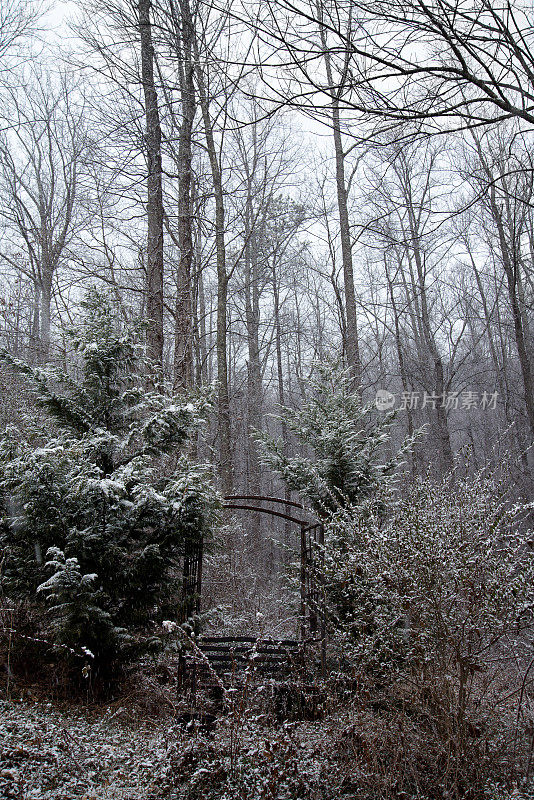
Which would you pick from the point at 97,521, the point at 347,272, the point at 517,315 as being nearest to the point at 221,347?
the point at 347,272

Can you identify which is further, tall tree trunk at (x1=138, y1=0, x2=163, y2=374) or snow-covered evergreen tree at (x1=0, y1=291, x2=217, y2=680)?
tall tree trunk at (x1=138, y1=0, x2=163, y2=374)

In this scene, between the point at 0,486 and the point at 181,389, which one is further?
the point at 181,389

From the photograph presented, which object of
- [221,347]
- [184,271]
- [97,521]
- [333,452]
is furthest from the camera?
[221,347]

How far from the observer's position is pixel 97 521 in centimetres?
461

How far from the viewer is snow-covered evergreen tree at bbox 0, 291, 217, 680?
433 cm

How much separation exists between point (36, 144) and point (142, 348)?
12.8 meters

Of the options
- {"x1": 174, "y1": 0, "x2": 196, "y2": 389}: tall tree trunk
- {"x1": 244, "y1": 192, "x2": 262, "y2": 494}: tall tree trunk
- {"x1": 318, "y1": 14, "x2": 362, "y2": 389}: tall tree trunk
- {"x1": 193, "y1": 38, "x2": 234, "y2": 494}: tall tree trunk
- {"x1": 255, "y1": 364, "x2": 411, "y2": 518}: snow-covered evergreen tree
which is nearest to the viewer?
{"x1": 255, "y1": 364, "x2": 411, "y2": 518}: snow-covered evergreen tree

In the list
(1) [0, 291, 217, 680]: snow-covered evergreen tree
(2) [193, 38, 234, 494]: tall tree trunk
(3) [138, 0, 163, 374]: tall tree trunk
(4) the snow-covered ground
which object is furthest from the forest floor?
(2) [193, 38, 234, 494]: tall tree trunk

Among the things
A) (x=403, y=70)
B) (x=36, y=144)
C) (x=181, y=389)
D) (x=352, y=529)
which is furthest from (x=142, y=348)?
(x=36, y=144)

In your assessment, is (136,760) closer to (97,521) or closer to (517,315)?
(97,521)

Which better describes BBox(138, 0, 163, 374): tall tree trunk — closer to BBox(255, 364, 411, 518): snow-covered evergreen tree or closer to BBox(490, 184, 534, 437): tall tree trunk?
BBox(255, 364, 411, 518): snow-covered evergreen tree

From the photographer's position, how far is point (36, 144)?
15148 mm

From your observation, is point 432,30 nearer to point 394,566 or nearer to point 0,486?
point 394,566

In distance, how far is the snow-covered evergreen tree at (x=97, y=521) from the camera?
4328 mm
